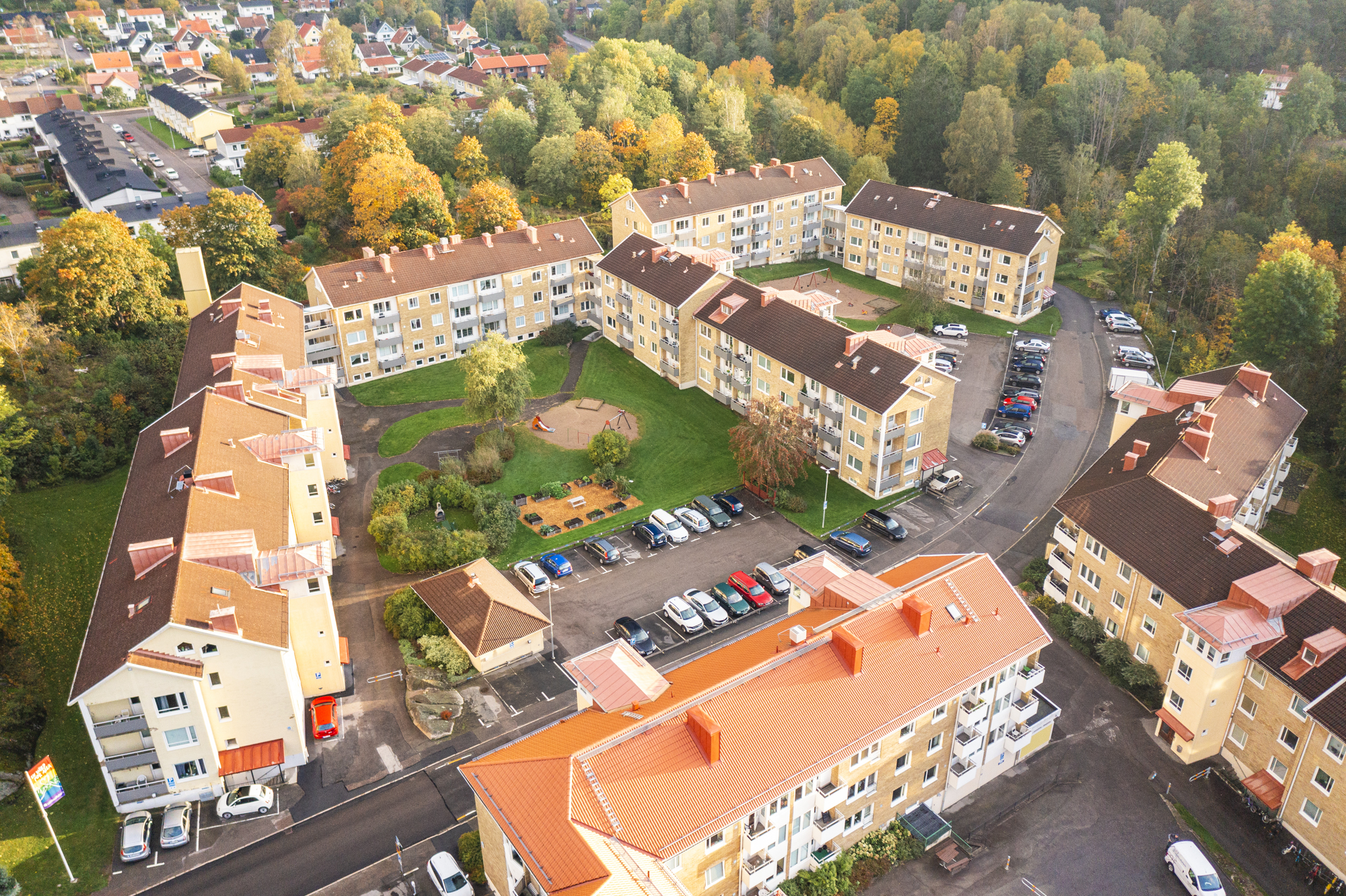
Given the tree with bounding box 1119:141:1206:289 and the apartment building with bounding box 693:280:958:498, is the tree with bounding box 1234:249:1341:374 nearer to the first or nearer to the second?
the tree with bounding box 1119:141:1206:289

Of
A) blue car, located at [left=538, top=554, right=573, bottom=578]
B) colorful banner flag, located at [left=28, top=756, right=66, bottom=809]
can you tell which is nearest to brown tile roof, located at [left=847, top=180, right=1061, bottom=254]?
blue car, located at [left=538, top=554, right=573, bottom=578]

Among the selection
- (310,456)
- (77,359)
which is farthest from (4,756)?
(77,359)

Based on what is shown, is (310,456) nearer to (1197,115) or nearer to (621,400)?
(621,400)

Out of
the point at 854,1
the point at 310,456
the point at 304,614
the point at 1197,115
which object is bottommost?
the point at 304,614

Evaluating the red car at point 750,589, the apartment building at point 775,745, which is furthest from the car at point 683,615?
the apartment building at point 775,745

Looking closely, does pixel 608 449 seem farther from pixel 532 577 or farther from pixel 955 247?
pixel 955 247

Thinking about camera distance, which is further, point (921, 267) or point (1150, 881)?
point (921, 267)
